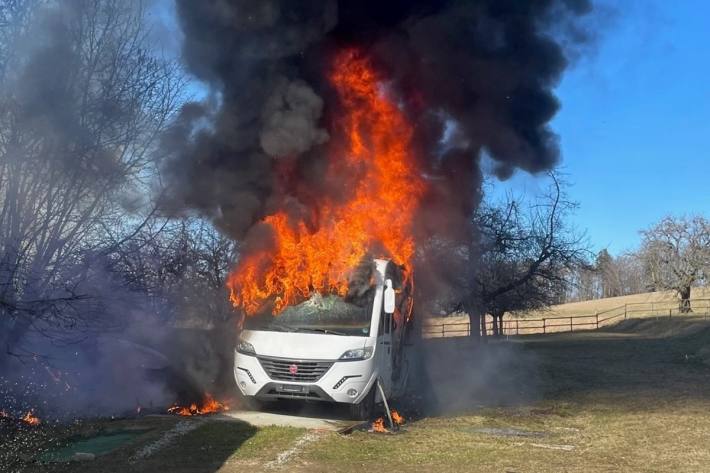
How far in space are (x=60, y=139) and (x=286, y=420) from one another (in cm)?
537

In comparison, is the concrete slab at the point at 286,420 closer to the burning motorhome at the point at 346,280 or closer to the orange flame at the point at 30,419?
the burning motorhome at the point at 346,280

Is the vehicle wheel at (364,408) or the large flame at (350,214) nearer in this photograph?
the vehicle wheel at (364,408)

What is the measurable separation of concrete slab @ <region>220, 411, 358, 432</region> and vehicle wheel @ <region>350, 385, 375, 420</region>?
14 cm

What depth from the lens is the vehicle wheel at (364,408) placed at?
929cm

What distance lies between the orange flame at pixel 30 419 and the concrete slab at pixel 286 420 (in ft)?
7.91

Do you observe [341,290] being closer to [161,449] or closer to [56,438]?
[161,449]

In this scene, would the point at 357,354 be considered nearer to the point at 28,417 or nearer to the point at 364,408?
the point at 364,408

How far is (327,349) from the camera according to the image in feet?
29.7

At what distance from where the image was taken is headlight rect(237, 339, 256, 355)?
9.32 m

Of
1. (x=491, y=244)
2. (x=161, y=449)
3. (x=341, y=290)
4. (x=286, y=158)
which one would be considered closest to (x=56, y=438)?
(x=161, y=449)

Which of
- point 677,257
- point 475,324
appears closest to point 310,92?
point 475,324

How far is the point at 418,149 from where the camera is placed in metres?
13.2

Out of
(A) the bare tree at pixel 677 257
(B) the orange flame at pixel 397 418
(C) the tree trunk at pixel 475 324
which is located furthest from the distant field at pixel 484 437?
(A) the bare tree at pixel 677 257

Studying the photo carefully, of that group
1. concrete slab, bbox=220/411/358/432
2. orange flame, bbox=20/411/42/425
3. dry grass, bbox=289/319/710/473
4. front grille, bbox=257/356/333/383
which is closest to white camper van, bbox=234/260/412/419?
front grille, bbox=257/356/333/383
